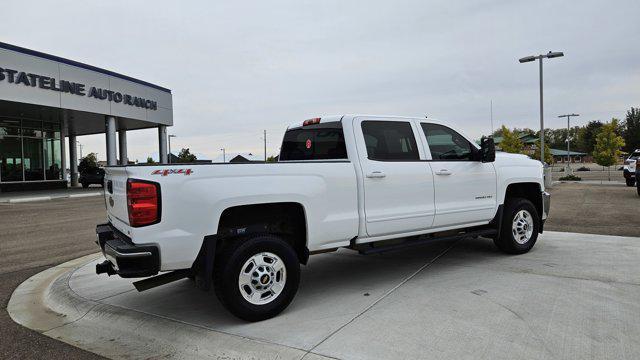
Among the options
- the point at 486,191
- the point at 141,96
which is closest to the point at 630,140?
the point at 141,96

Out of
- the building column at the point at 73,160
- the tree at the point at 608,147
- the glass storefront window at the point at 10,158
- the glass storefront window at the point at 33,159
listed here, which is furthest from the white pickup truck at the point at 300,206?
the tree at the point at 608,147

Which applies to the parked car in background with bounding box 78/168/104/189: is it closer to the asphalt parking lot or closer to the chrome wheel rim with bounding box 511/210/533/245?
the asphalt parking lot

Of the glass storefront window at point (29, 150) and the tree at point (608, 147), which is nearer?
the glass storefront window at point (29, 150)

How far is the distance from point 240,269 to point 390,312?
4.69 ft

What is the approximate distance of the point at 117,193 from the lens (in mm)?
4078

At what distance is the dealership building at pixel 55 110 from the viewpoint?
21.0 m

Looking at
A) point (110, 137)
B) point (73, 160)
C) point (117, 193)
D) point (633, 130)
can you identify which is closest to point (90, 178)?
point (110, 137)

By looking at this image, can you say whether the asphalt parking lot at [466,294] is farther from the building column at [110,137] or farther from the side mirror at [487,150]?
the building column at [110,137]

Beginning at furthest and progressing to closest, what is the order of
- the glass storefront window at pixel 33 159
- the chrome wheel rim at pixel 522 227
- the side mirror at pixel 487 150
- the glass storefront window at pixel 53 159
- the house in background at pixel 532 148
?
1. the house in background at pixel 532 148
2. the glass storefront window at pixel 53 159
3. the glass storefront window at pixel 33 159
4. the chrome wheel rim at pixel 522 227
5. the side mirror at pixel 487 150

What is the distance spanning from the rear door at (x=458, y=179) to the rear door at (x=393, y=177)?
0.19 m

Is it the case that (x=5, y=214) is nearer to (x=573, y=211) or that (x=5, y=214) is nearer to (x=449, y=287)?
(x=449, y=287)

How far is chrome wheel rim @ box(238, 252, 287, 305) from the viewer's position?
3967 mm

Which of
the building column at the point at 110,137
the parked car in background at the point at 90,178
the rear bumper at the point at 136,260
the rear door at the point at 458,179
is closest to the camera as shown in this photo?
the rear bumper at the point at 136,260

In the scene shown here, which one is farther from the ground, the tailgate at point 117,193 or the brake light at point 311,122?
the brake light at point 311,122
